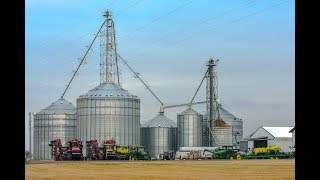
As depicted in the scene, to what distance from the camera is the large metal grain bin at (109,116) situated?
106062mm

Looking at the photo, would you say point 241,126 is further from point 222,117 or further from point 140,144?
point 140,144

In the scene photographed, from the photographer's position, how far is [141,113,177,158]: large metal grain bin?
394ft

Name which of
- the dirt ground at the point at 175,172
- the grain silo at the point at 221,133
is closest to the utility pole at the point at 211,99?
the grain silo at the point at 221,133

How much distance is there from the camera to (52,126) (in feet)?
389

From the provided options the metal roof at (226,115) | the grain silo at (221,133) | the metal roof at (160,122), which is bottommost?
the grain silo at (221,133)

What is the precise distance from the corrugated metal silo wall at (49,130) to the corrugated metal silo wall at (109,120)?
28.0 ft

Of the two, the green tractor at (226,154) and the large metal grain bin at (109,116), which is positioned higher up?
the large metal grain bin at (109,116)

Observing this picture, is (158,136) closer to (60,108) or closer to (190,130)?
(190,130)

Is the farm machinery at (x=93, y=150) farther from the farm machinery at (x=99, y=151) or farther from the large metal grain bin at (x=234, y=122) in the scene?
the large metal grain bin at (x=234, y=122)
